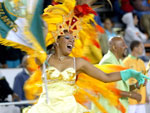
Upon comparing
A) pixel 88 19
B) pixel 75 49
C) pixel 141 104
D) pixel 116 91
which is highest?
pixel 88 19

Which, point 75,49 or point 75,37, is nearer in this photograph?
point 75,37

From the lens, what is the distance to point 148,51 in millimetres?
11836

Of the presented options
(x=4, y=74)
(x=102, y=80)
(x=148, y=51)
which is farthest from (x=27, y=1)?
(x=148, y=51)

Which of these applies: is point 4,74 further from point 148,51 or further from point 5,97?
point 148,51

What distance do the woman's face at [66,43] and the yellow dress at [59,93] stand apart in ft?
0.77

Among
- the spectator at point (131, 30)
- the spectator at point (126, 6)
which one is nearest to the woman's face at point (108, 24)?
the spectator at point (131, 30)

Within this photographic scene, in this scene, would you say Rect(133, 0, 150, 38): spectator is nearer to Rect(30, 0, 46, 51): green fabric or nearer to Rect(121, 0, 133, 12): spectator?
Rect(121, 0, 133, 12): spectator

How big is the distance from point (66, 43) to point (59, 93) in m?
0.61

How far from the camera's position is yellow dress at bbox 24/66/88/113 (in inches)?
211

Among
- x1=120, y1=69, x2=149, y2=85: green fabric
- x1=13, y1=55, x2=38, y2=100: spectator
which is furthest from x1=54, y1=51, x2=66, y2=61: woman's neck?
x1=13, y1=55, x2=38, y2=100: spectator

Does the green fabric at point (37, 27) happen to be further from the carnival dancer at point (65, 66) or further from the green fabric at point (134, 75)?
the green fabric at point (134, 75)

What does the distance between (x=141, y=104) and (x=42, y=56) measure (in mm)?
3361

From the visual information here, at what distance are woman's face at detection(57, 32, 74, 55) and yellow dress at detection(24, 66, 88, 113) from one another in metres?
0.24

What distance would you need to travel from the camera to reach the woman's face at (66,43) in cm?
557
